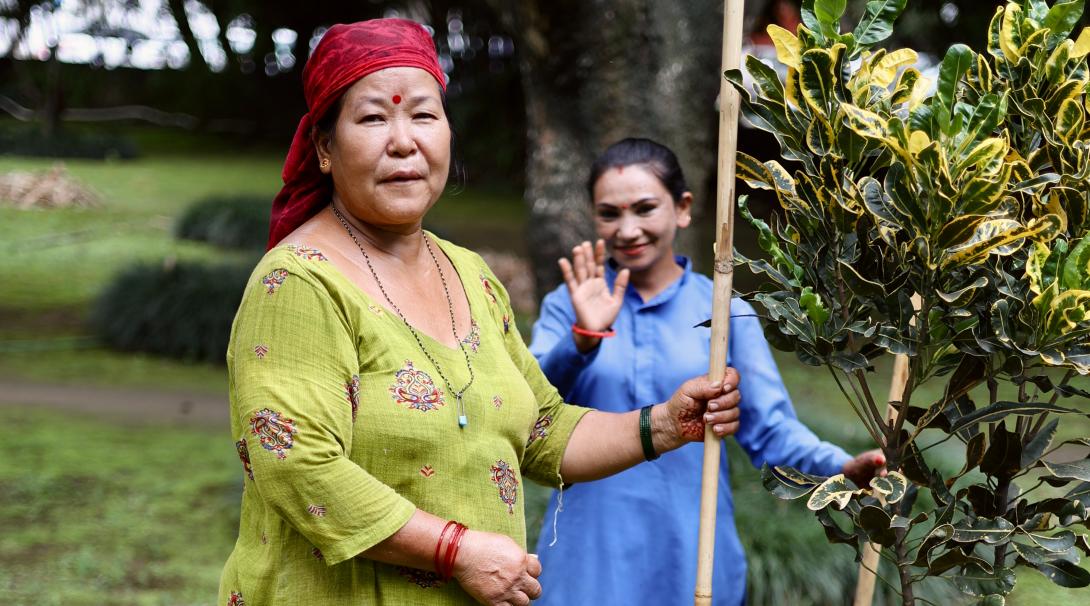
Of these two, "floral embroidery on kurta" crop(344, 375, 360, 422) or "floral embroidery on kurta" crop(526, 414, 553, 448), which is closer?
"floral embroidery on kurta" crop(344, 375, 360, 422)

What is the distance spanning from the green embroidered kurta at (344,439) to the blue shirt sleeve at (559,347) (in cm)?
70

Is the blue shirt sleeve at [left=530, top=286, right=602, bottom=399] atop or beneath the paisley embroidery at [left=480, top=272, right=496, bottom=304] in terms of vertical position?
beneath

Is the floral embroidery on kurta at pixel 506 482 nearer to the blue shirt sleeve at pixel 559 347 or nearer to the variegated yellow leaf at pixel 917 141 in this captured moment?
the blue shirt sleeve at pixel 559 347

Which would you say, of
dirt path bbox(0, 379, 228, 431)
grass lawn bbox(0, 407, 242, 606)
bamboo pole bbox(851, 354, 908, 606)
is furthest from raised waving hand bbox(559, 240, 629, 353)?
dirt path bbox(0, 379, 228, 431)

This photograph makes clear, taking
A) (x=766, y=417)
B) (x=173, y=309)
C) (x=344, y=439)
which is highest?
(x=344, y=439)

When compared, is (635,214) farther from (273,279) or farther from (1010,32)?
(273,279)

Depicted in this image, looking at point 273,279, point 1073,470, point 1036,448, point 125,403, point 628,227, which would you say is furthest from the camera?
point 125,403

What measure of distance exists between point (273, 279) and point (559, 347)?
1.13 m

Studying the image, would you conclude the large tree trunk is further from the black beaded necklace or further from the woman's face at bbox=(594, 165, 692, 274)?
the black beaded necklace

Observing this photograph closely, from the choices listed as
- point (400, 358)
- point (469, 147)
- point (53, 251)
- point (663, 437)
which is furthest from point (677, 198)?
point (469, 147)

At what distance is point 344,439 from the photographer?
1.84 m

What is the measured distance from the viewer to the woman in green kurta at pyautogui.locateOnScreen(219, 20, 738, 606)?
1818 millimetres

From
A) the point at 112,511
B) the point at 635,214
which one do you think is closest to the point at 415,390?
the point at 635,214

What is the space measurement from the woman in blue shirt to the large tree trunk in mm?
1672
